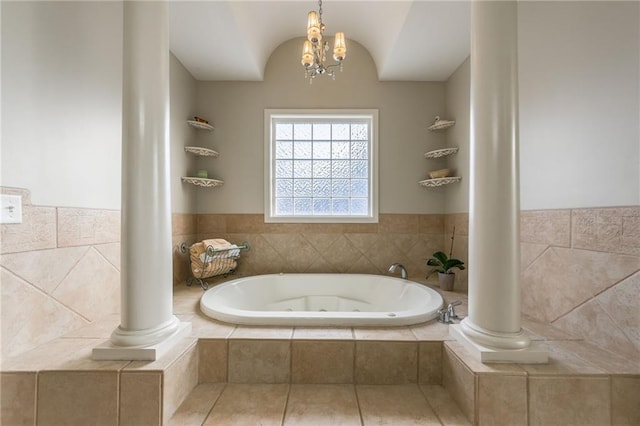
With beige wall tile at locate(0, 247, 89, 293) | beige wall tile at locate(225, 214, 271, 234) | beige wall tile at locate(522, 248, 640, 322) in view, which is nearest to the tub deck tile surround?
beige wall tile at locate(522, 248, 640, 322)

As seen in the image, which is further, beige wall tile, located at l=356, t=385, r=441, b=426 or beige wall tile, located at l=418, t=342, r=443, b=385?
beige wall tile, located at l=418, t=342, r=443, b=385

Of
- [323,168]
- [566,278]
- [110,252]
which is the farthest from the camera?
[323,168]

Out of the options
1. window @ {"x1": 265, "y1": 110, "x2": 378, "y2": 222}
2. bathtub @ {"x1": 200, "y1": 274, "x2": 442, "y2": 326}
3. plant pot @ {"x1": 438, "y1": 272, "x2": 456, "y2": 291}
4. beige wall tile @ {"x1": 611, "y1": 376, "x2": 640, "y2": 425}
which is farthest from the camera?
window @ {"x1": 265, "y1": 110, "x2": 378, "y2": 222}

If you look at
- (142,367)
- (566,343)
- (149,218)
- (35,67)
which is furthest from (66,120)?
(566,343)

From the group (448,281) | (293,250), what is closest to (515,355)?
(448,281)

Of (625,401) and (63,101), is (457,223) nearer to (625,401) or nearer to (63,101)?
(625,401)

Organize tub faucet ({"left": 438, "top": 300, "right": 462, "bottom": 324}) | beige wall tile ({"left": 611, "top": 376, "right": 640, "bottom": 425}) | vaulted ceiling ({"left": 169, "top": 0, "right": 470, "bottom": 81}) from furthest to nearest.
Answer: vaulted ceiling ({"left": 169, "top": 0, "right": 470, "bottom": 81}) → tub faucet ({"left": 438, "top": 300, "right": 462, "bottom": 324}) → beige wall tile ({"left": 611, "top": 376, "right": 640, "bottom": 425})

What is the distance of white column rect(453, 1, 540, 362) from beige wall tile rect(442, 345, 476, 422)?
5.5 inches

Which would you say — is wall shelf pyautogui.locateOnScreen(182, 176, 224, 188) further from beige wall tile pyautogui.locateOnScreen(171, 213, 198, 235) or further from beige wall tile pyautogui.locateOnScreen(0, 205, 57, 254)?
beige wall tile pyautogui.locateOnScreen(0, 205, 57, 254)

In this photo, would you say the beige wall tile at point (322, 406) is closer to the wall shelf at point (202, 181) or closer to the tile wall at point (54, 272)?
the tile wall at point (54, 272)

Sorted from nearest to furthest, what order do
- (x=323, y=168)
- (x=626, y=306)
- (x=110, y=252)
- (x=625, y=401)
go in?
(x=625, y=401), (x=626, y=306), (x=110, y=252), (x=323, y=168)

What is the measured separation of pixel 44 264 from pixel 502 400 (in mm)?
2002

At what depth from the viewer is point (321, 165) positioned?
9.11ft

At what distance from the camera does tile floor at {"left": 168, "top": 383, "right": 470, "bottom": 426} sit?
1.10 metres
